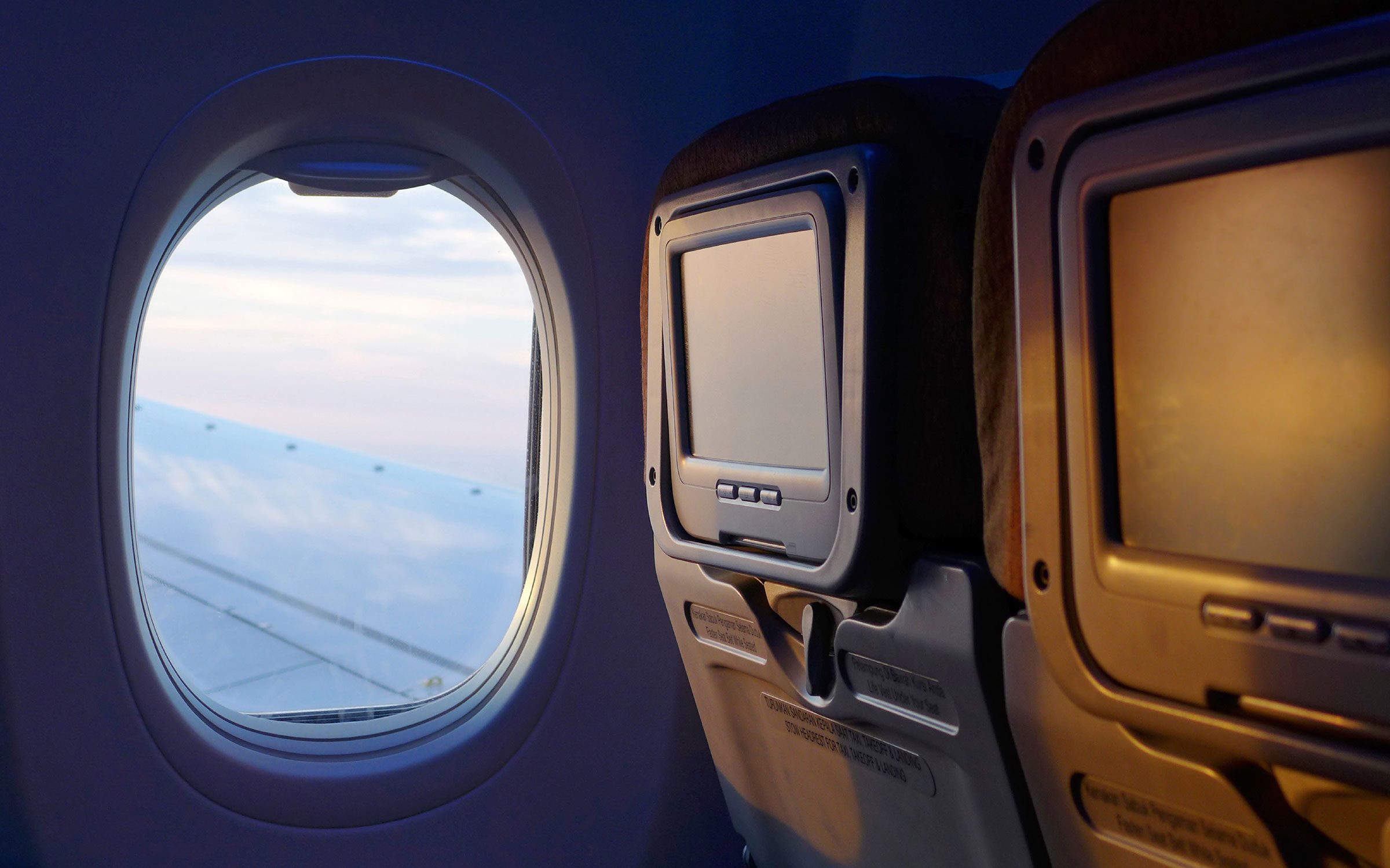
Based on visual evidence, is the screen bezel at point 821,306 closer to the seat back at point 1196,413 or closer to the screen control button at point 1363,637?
the seat back at point 1196,413

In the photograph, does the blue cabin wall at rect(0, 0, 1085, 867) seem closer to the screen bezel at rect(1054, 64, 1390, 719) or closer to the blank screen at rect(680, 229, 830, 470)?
the blank screen at rect(680, 229, 830, 470)

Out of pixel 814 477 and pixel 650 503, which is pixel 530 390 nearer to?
pixel 650 503

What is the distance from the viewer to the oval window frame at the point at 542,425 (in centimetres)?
183

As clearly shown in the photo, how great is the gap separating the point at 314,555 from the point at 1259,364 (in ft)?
28.2

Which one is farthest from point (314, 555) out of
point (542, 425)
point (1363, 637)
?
point (1363, 637)

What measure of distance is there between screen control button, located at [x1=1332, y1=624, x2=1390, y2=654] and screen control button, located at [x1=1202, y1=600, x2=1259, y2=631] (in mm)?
54

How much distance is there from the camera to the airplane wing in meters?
6.02

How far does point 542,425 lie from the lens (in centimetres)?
234

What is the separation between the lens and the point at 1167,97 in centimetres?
79

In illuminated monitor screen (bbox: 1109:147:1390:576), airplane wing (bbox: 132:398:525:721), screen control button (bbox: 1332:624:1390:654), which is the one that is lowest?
airplane wing (bbox: 132:398:525:721)

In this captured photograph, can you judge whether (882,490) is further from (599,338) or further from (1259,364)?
(599,338)

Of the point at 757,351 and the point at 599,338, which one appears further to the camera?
the point at 599,338

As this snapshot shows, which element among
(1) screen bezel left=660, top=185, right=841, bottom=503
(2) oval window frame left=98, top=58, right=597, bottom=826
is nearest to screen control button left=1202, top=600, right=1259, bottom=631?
(1) screen bezel left=660, top=185, right=841, bottom=503

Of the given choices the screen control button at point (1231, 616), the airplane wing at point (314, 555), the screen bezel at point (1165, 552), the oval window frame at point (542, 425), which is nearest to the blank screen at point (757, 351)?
the screen bezel at point (1165, 552)
